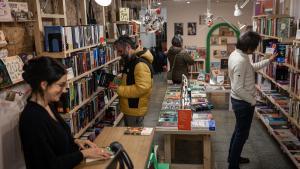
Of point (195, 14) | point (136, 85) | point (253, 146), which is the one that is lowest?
point (253, 146)

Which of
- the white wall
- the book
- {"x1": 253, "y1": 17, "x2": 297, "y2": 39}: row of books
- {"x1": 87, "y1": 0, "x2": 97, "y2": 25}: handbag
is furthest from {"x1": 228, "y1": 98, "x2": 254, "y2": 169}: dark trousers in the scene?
the white wall

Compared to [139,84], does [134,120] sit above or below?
below

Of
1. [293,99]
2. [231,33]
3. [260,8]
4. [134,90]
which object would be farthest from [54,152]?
[231,33]

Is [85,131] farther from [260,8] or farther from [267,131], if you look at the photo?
[260,8]

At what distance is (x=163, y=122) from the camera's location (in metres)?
3.31

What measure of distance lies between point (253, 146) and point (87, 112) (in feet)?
8.08

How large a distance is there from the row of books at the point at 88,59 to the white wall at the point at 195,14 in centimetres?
427

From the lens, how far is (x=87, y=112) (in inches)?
154

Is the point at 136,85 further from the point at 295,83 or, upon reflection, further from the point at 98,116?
the point at 295,83

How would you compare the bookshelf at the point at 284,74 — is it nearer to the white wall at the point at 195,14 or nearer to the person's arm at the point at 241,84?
the person's arm at the point at 241,84

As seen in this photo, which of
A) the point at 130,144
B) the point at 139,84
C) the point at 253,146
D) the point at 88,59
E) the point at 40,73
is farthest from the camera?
the point at 253,146

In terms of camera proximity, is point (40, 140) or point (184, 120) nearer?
point (40, 140)

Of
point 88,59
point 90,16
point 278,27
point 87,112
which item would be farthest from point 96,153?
point 278,27

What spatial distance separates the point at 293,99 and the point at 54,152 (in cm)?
327
